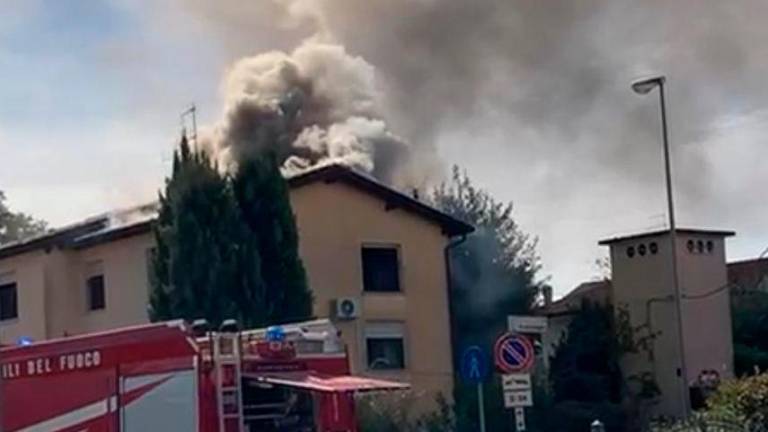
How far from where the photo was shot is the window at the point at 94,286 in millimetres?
33781

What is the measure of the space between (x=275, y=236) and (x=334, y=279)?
4173mm

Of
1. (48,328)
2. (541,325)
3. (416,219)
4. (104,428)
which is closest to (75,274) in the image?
(48,328)

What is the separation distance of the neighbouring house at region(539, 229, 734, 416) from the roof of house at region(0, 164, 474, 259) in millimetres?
3714

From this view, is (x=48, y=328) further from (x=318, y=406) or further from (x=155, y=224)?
(x=318, y=406)

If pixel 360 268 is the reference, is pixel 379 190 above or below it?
above

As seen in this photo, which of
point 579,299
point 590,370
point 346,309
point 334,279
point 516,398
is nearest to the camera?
point 516,398

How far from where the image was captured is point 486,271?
143 feet

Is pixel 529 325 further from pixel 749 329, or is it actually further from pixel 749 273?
pixel 749 273

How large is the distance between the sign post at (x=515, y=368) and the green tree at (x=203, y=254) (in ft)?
32.1

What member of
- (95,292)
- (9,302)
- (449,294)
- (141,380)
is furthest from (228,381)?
(9,302)

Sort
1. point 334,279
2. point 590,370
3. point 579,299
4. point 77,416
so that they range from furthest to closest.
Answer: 1. point 579,299
2. point 590,370
3. point 334,279
4. point 77,416

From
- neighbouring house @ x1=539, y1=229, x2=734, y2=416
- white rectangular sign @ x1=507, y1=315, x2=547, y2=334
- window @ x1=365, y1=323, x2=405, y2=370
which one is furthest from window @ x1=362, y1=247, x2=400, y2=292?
neighbouring house @ x1=539, y1=229, x2=734, y2=416

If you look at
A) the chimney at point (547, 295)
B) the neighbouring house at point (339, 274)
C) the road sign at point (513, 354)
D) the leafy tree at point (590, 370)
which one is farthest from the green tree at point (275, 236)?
the chimney at point (547, 295)

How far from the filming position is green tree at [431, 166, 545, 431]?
40219 mm
